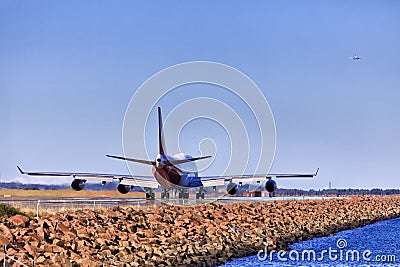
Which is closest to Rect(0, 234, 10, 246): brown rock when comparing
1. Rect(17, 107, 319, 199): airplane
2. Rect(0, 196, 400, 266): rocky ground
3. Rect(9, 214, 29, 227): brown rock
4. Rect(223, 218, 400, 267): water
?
Rect(0, 196, 400, 266): rocky ground

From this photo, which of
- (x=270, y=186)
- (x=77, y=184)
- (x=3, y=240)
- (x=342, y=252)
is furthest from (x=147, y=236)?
(x=270, y=186)

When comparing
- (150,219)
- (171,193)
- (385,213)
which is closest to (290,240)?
(150,219)

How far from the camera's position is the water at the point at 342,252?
3303 cm

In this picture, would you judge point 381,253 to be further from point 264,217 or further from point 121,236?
point 121,236

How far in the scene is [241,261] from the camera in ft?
105

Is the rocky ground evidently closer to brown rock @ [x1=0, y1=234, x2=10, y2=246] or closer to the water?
brown rock @ [x1=0, y1=234, x2=10, y2=246]

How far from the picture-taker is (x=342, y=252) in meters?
37.8

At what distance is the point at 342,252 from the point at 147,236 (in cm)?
1165

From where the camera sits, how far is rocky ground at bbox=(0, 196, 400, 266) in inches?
1035

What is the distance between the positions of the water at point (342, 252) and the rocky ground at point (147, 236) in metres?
1.11

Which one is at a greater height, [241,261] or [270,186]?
[270,186]

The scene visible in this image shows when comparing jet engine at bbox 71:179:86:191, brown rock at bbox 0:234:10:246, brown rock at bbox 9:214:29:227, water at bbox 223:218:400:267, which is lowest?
water at bbox 223:218:400:267

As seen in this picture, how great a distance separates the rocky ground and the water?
3.64ft

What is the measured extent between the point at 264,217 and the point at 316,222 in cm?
637
